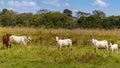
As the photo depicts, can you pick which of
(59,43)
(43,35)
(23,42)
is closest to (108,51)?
(59,43)

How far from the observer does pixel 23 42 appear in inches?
1078

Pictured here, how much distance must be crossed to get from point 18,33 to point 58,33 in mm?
4597

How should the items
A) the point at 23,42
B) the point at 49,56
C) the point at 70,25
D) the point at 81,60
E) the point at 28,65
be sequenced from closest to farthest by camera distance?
the point at 28,65 → the point at 81,60 → the point at 49,56 → the point at 23,42 → the point at 70,25

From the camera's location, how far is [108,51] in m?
23.8

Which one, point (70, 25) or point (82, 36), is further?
point (70, 25)

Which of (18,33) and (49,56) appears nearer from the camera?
(49,56)

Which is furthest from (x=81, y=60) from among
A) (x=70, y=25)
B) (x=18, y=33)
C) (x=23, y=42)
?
(x=70, y=25)

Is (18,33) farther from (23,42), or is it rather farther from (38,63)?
(38,63)

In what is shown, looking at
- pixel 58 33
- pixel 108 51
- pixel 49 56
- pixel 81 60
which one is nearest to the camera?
pixel 81 60

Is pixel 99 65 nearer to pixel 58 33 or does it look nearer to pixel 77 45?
pixel 77 45

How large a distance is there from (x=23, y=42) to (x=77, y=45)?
4912 mm

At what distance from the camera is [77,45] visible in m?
29.0

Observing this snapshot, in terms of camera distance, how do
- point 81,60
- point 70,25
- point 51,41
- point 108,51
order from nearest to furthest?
point 81,60 < point 108,51 < point 51,41 < point 70,25

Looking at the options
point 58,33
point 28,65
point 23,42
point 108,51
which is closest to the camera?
point 28,65
